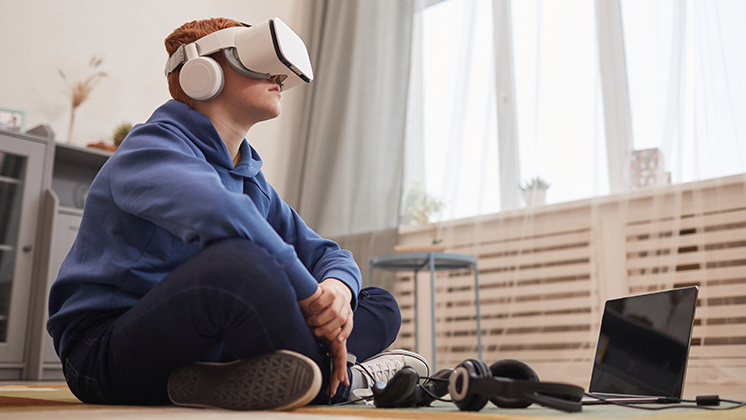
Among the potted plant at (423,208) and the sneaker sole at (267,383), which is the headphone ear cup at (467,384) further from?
the potted plant at (423,208)

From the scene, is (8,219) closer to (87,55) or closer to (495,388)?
(87,55)

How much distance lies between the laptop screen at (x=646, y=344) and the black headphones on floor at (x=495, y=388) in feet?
1.06

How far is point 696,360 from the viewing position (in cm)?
223

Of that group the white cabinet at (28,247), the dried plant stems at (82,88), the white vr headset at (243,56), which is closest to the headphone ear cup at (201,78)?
the white vr headset at (243,56)

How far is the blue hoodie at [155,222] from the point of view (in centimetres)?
82

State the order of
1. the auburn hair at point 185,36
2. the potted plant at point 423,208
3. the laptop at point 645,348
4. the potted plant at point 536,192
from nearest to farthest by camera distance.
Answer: the laptop at point 645,348
the auburn hair at point 185,36
the potted plant at point 536,192
the potted plant at point 423,208

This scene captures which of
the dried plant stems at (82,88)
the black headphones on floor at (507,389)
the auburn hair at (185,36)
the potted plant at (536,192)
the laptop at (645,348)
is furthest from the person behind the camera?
the dried plant stems at (82,88)

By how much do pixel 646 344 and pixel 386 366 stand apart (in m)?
0.48

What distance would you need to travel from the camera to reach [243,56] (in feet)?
3.74

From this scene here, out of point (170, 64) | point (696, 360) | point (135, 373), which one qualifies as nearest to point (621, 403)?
point (135, 373)

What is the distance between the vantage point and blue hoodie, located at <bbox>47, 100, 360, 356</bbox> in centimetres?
82

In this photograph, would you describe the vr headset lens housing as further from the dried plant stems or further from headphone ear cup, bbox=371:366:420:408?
the dried plant stems

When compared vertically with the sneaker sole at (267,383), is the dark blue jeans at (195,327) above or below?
above

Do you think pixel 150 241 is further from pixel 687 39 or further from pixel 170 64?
pixel 687 39
